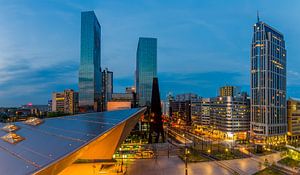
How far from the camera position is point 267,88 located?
65312mm

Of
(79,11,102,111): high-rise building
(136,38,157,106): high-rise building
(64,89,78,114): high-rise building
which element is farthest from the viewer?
(64,89,78,114): high-rise building

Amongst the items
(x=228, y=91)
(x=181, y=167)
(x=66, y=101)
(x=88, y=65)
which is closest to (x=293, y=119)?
(x=181, y=167)

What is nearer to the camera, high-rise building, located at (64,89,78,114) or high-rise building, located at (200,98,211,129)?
high-rise building, located at (200,98,211,129)

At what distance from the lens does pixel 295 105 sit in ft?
241

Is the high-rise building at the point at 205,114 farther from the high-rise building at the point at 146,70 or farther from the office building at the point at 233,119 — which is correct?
the high-rise building at the point at 146,70

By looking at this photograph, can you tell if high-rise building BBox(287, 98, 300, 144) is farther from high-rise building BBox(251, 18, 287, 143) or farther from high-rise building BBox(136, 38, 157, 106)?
high-rise building BBox(136, 38, 157, 106)

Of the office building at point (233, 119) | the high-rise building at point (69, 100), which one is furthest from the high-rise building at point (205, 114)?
the high-rise building at point (69, 100)

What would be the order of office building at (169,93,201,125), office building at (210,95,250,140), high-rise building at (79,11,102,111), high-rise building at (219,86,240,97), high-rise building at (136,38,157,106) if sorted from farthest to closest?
high-rise building at (219,86,240,97) → high-rise building at (136,38,157,106) → office building at (169,93,201,125) → high-rise building at (79,11,102,111) → office building at (210,95,250,140)

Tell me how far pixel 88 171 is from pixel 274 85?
6454cm

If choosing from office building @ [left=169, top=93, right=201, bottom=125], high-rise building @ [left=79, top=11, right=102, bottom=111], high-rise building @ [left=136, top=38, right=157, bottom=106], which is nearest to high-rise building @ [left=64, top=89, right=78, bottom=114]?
high-rise building @ [left=79, top=11, right=102, bottom=111]

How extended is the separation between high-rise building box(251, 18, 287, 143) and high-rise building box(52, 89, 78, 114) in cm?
8889

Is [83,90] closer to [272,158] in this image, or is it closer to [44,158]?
[272,158]

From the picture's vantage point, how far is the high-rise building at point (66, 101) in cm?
12850

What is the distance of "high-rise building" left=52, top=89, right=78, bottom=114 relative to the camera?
128 m
